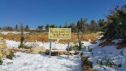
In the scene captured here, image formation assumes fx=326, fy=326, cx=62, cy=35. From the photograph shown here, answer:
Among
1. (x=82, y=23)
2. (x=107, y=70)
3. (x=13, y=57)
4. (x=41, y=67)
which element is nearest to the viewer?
(x=107, y=70)

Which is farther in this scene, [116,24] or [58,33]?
[116,24]

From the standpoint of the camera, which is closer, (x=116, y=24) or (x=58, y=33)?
(x=58, y=33)

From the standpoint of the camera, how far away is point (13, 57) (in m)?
19.4

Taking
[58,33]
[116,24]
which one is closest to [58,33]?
[58,33]

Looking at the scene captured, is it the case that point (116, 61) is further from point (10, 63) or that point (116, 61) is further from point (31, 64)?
point (10, 63)

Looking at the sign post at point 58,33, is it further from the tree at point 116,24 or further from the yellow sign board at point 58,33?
the tree at point 116,24

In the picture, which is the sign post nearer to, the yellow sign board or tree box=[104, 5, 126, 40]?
the yellow sign board

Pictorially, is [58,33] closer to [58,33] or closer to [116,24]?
[58,33]

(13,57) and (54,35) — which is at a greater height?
(54,35)

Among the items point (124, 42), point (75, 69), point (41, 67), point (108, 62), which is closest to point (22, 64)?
point (41, 67)

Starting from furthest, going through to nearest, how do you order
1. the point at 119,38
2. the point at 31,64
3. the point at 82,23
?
the point at 82,23
the point at 119,38
the point at 31,64

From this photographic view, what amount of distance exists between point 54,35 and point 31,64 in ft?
15.9

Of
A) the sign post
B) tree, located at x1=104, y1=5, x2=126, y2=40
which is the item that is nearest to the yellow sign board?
the sign post

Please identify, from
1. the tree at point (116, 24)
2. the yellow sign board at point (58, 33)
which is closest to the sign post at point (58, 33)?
the yellow sign board at point (58, 33)
